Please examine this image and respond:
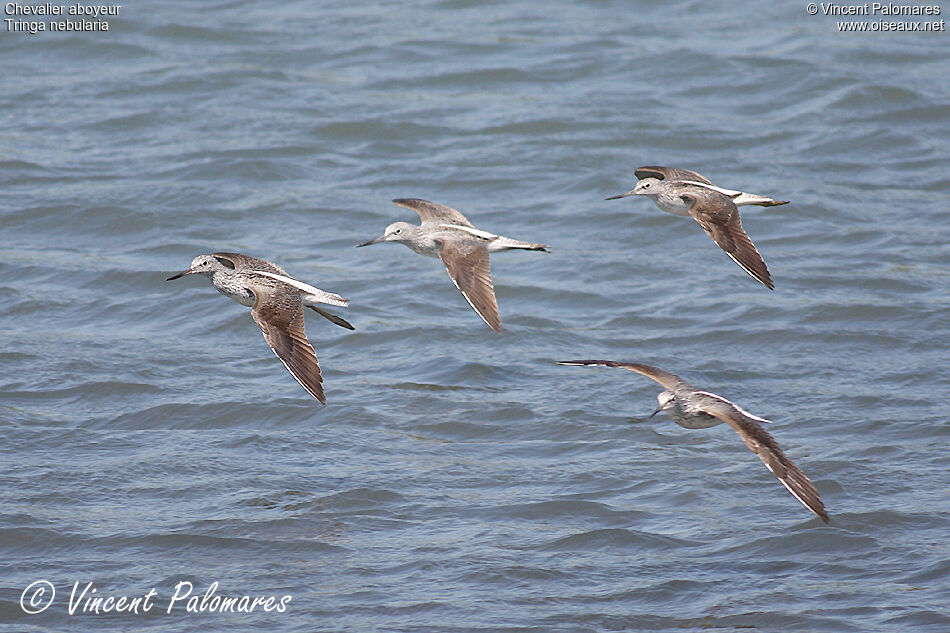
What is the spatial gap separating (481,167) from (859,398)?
22.5 feet

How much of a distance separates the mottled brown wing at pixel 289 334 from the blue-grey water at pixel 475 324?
1109mm

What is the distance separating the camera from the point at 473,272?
10812 millimetres

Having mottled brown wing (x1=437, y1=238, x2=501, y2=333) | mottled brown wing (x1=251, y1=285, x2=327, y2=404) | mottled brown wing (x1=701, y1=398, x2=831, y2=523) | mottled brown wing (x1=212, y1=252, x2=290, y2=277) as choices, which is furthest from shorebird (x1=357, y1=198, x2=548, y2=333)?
mottled brown wing (x1=701, y1=398, x2=831, y2=523)

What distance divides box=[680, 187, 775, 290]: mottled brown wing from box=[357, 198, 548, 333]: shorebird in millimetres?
1323

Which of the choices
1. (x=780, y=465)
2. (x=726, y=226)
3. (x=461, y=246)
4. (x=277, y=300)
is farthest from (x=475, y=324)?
(x=780, y=465)

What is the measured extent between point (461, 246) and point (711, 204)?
80.9 inches

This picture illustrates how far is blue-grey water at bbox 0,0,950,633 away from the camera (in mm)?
8797

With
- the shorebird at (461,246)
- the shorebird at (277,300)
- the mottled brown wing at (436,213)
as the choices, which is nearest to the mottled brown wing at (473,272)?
the shorebird at (461,246)

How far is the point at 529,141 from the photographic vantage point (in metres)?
17.6

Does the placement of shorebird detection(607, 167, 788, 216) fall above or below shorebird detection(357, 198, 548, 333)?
above

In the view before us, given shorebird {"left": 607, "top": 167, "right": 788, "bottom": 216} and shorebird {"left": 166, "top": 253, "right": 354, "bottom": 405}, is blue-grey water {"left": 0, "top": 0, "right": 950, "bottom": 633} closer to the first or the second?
shorebird {"left": 166, "top": 253, "right": 354, "bottom": 405}

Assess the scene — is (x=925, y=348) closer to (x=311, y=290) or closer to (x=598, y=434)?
(x=598, y=434)

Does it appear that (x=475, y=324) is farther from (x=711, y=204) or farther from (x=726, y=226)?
(x=726, y=226)

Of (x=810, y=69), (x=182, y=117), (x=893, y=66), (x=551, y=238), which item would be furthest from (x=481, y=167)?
(x=893, y=66)
